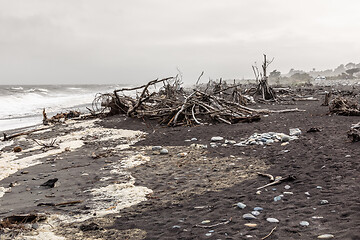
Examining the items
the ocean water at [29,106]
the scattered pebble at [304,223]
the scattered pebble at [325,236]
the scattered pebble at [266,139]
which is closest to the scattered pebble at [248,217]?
the scattered pebble at [304,223]

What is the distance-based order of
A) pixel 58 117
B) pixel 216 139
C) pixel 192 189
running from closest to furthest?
pixel 192 189
pixel 216 139
pixel 58 117

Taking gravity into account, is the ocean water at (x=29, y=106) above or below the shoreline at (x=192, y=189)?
above

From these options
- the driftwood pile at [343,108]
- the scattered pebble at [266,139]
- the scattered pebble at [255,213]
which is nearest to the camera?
the scattered pebble at [255,213]

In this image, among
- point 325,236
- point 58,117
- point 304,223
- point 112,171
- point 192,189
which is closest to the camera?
point 325,236

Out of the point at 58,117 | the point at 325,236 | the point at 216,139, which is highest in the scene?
the point at 58,117

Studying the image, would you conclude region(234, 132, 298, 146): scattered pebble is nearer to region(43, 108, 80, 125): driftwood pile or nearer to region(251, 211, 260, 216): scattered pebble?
region(251, 211, 260, 216): scattered pebble

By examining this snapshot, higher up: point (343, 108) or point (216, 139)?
point (343, 108)

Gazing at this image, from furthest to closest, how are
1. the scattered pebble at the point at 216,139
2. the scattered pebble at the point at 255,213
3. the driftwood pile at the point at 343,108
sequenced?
the driftwood pile at the point at 343,108 → the scattered pebble at the point at 216,139 → the scattered pebble at the point at 255,213

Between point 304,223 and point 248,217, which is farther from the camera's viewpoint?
point 248,217

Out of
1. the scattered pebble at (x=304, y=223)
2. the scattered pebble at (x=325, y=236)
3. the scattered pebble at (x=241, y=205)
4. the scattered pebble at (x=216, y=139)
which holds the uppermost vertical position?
the scattered pebble at (x=216, y=139)

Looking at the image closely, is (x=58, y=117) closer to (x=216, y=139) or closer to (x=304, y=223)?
(x=216, y=139)

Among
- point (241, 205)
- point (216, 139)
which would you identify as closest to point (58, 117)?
point (216, 139)

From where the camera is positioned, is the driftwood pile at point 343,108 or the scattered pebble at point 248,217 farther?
the driftwood pile at point 343,108

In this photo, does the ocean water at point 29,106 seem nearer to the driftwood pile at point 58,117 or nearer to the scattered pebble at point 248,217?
the driftwood pile at point 58,117
